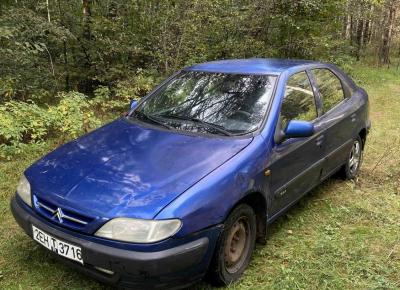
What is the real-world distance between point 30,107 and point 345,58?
10.7 meters

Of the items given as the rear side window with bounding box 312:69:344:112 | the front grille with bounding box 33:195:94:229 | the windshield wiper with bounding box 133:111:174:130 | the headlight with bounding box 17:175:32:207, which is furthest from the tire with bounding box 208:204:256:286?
the rear side window with bounding box 312:69:344:112

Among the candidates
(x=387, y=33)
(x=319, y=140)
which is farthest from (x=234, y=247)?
(x=387, y=33)

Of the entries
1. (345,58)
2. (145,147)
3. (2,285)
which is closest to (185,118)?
(145,147)

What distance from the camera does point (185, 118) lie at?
3.89 meters

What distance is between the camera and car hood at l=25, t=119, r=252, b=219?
110 inches

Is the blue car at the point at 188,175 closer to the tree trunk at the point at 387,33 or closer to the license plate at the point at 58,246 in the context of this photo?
the license plate at the point at 58,246

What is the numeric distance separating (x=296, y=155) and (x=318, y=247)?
828 mm

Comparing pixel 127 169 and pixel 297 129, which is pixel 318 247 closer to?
pixel 297 129

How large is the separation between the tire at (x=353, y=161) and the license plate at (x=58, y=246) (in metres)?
3.59

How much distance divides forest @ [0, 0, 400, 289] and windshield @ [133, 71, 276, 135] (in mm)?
1170

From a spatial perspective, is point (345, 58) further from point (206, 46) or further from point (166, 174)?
point (166, 174)

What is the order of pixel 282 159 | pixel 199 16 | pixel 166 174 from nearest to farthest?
pixel 166 174, pixel 282 159, pixel 199 16

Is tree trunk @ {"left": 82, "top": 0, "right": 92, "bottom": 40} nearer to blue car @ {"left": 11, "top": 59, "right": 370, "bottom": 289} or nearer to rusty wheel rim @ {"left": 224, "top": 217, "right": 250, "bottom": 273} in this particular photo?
blue car @ {"left": 11, "top": 59, "right": 370, "bottom": 289}

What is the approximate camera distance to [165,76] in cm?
1036
